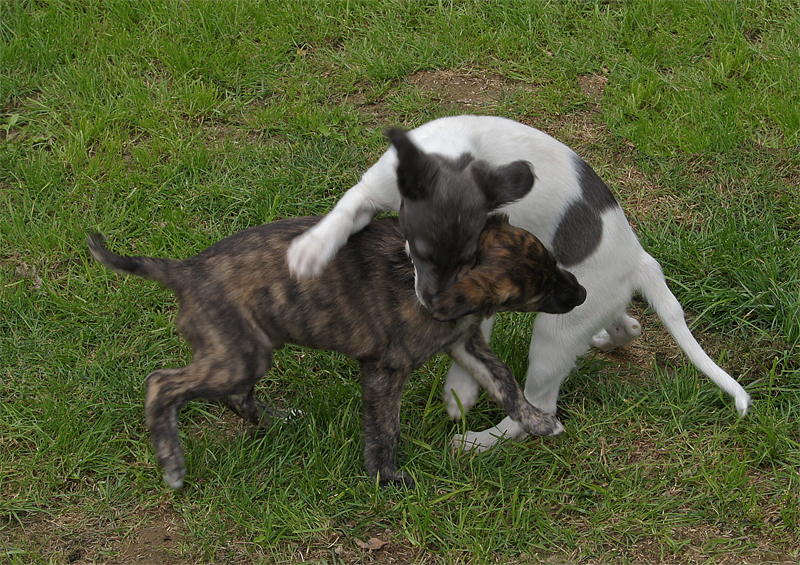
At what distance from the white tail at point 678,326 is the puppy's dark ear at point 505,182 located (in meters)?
0.87

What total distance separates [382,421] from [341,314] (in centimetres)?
53

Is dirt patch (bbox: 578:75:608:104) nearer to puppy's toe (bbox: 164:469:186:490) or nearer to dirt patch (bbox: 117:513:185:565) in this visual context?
puppy's toe (bbox: 164:469:186:490)

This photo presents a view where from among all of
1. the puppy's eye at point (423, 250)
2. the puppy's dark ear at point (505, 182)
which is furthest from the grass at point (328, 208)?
the puppy's dark ear at point (505, 182)

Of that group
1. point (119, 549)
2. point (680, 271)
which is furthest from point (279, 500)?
point (680, 271)

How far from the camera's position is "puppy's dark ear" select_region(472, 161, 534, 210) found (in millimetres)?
3289

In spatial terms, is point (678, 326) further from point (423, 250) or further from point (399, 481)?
point (399, 481)

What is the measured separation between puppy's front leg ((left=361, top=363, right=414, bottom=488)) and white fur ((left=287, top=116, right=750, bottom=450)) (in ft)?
1.17

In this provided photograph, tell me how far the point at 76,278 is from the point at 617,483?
10.5 feet

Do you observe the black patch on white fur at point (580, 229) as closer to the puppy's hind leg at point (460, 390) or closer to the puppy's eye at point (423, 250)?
the puppy's hind leg at point (460, 390)

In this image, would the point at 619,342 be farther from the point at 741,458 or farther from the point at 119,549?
the point at 119,549

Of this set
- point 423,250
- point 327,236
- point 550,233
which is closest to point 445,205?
point 423,250

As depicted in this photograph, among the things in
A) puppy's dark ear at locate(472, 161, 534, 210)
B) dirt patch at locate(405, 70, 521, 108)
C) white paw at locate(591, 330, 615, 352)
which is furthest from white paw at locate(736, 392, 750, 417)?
dirt patch at locate(405, 70, 521, 108)

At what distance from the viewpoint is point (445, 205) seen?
320 cm

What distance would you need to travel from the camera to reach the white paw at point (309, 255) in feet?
11.1
